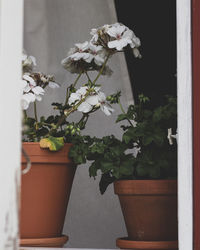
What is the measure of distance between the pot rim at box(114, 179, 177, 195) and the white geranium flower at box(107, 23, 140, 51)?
523mm

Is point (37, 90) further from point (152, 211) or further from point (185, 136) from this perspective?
point (185, 136)

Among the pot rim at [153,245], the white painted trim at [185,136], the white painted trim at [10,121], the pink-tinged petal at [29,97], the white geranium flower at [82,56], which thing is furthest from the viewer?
the white geranium flower at [82,56]

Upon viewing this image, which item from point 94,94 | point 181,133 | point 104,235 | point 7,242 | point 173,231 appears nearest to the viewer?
point 7,242

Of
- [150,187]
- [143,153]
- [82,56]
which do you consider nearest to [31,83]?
[82,56]

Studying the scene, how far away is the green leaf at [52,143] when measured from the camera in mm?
1782

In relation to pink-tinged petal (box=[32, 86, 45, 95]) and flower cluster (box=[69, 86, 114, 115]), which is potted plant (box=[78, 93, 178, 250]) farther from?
pink-tinged petal (box=[32, 86, 45, 95])

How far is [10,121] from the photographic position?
1022 millimetres

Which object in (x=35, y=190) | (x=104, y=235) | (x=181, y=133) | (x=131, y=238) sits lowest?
(x=104, y=235)

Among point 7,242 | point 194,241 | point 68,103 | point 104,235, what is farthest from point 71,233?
point 7,242

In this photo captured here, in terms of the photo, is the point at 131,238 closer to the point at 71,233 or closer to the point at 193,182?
the point at 193,182

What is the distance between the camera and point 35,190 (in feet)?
5.81

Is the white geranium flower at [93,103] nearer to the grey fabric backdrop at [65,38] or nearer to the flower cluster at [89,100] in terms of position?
the flower cluster at [89,100]

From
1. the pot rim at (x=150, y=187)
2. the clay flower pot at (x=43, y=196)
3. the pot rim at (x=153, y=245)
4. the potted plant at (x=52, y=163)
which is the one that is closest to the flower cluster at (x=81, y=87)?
the potted plant at (x=52, y=163)

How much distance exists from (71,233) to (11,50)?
1.57 metres
